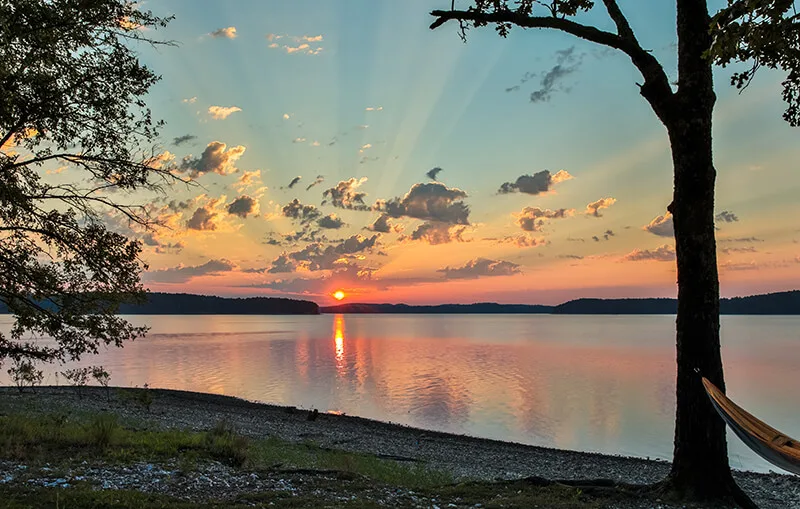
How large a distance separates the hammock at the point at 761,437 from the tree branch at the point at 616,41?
4414mm

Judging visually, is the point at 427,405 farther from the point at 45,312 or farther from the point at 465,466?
the point at 45,312

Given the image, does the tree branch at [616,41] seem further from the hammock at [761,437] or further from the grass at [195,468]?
the grass at [195,468]

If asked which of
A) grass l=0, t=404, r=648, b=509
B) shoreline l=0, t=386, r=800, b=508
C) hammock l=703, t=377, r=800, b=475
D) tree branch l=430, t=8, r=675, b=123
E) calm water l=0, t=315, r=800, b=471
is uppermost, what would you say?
tree branch l=430, t=8, r=675, b=123

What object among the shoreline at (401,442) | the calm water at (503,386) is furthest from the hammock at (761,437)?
the calm water at (503,386)

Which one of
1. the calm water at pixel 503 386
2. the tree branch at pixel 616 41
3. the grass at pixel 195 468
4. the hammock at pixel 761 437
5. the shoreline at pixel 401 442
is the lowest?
the calm water at pixel 503 386

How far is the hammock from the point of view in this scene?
6.27 metres

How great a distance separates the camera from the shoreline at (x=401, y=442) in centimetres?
1594

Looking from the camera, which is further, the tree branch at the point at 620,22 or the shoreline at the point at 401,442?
the shoreline at the point at 401,442

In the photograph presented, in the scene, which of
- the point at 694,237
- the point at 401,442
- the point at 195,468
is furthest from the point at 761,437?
the point at 401,442

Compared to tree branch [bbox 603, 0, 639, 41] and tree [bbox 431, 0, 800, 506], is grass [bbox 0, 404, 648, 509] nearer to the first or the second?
tree [bbox 431, 0, 800, 506]

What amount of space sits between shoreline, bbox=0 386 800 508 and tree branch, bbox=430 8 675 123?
25.7 ft

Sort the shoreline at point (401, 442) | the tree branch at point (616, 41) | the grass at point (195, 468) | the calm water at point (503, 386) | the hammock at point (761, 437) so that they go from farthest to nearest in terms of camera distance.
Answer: the calm water at point (503, 386) → the shoreline at point (401, 442) → the tree branch at point (616, 41) → the grass at point (195, 468) → the hammock at point (761, 437)

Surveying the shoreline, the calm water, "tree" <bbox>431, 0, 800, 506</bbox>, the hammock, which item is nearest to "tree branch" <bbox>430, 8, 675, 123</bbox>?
"tree" <bbox>431, 0, 800, 506</bbox>

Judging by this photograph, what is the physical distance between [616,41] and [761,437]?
622cm
